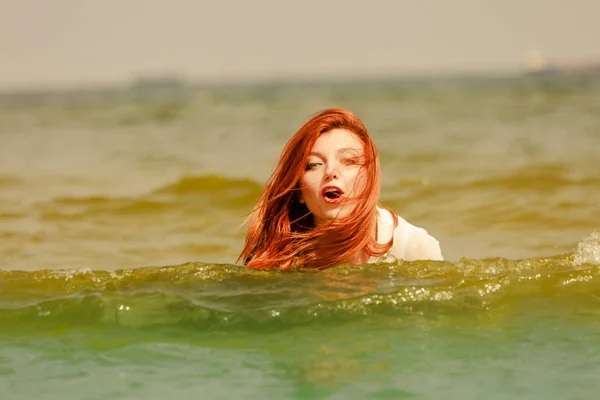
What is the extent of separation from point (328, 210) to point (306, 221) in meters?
0.27

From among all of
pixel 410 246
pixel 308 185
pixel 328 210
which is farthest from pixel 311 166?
pixel 410 246

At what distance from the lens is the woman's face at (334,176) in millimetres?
4070

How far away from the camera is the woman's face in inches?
160

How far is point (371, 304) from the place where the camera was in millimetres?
3865

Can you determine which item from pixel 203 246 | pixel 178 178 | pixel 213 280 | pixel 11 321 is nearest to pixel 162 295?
pixel 213 280

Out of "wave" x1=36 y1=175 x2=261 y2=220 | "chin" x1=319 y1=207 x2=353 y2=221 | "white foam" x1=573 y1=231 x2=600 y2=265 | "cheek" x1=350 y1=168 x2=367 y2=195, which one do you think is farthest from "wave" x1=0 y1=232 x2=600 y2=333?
"wave" x1=36 y1=175 x2=261 y2=220

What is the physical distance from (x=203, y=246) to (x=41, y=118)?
15.8 meters

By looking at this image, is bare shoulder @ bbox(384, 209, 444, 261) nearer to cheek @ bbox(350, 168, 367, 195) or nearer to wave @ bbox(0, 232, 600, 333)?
wave @ bbox(0, 232, 600, 333)

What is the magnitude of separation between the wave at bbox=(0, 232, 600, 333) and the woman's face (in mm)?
333

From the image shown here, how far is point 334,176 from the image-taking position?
405 cm

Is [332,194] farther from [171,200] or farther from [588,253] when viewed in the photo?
[171,200]

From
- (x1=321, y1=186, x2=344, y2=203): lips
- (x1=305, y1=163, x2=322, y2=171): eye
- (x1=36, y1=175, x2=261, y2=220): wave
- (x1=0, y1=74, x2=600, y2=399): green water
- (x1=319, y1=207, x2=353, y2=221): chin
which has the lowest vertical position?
(x1=0, y1=74, x2=600, y2=399): green water

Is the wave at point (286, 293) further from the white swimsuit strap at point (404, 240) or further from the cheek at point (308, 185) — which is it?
the cheek at point (308, 185)

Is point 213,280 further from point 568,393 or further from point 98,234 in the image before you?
point 98,234
